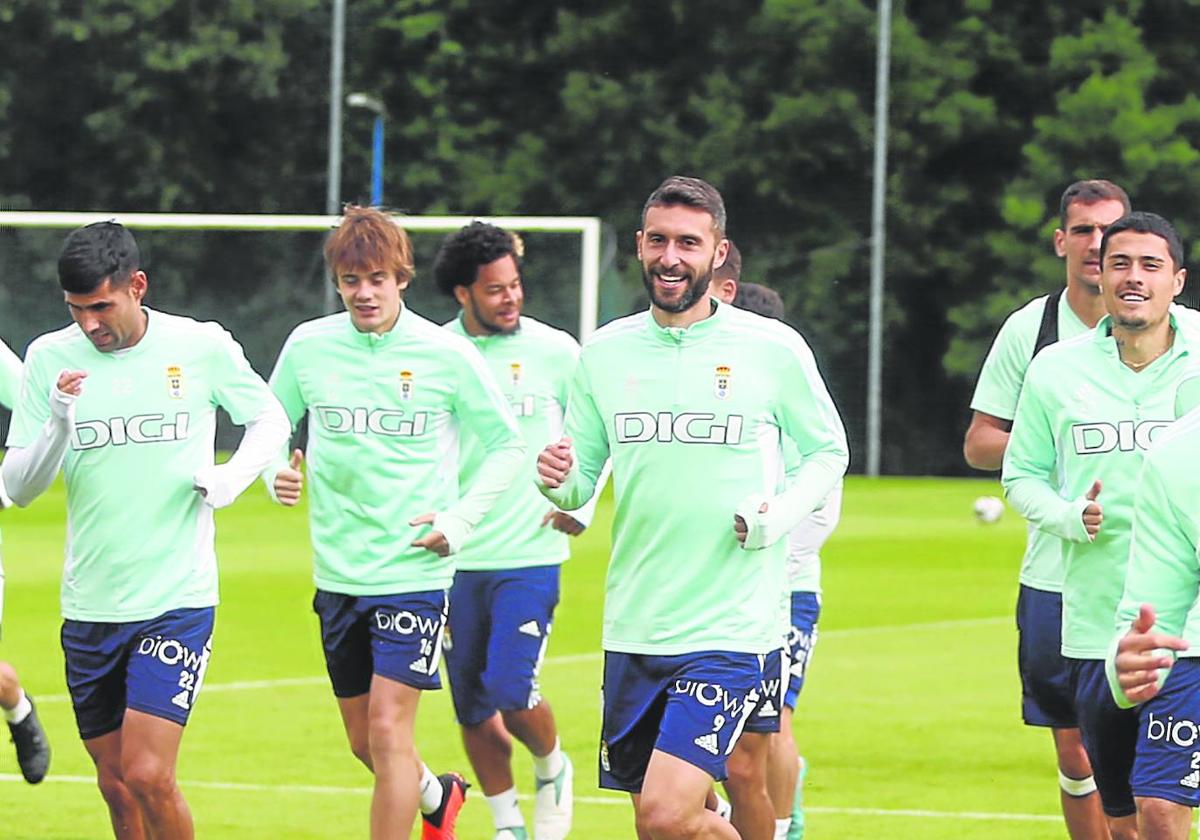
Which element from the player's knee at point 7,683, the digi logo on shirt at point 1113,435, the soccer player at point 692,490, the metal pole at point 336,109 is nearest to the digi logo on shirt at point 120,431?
the soccer player at point 692,490

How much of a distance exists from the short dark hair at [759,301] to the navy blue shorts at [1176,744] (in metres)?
3.09

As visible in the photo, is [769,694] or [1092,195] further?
[1092,195]

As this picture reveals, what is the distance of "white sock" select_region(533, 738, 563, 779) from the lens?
30.9ft

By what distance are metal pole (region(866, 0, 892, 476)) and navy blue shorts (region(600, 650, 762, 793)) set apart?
2915cm

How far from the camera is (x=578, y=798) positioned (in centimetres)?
1037

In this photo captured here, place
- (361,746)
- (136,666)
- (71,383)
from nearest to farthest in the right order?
1. (71,383)
2. (136,666)
3. (361,746)

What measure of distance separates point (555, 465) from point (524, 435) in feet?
10.0

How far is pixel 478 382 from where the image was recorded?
333 inches

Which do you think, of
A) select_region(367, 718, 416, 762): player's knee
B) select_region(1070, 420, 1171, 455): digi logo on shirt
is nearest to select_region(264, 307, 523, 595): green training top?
select_region(367, 718, 416, 762): player's knee

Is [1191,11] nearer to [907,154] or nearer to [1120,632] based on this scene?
[907,154]

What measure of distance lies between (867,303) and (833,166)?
329 cm

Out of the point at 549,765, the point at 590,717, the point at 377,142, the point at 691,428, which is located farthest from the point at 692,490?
the point at 377,142

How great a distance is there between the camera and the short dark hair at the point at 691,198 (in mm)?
6746

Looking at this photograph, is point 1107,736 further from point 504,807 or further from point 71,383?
point 71,383
